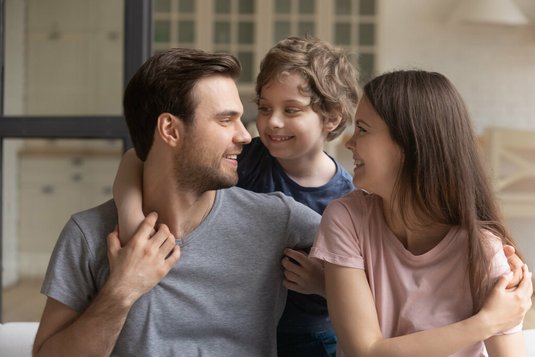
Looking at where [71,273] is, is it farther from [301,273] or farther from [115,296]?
[301,273]

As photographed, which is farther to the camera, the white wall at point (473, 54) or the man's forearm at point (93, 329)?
the white wall at point (473, 54)

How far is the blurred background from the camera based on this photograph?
11.2 feet

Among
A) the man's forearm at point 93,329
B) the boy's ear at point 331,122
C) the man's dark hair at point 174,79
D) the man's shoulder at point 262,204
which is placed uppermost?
the man's dark hair at point 174,79

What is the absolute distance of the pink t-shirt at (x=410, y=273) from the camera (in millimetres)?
1282

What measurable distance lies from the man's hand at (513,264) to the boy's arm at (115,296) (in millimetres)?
559

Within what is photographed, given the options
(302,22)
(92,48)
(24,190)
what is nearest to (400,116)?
(92,48)

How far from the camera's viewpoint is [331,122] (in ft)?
5.87

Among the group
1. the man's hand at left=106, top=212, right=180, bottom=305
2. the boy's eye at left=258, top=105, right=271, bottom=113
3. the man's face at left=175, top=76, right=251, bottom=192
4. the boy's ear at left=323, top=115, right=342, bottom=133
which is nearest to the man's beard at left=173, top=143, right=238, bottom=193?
the man's face at left=175, top=76, right=251, bottom=192

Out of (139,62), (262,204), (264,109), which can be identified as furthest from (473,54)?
(262,204)

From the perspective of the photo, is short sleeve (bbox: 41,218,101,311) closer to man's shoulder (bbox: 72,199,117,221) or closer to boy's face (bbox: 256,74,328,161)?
man's shoulder (bbox: 72,199,117,221)

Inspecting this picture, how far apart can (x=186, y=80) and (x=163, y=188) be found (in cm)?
20

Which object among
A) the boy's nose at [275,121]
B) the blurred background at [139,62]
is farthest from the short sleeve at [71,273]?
the blurred background at [139,62]

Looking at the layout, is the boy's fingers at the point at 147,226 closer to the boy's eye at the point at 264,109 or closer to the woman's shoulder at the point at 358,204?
the woman's shoulder at the point at 358,204

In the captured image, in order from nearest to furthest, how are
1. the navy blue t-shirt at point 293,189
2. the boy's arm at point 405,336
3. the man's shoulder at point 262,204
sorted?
1. the boy's arm at point 405,336
2. the man's shoulder at point 262,204
3. the navy blue t-shirt at point 293,189
